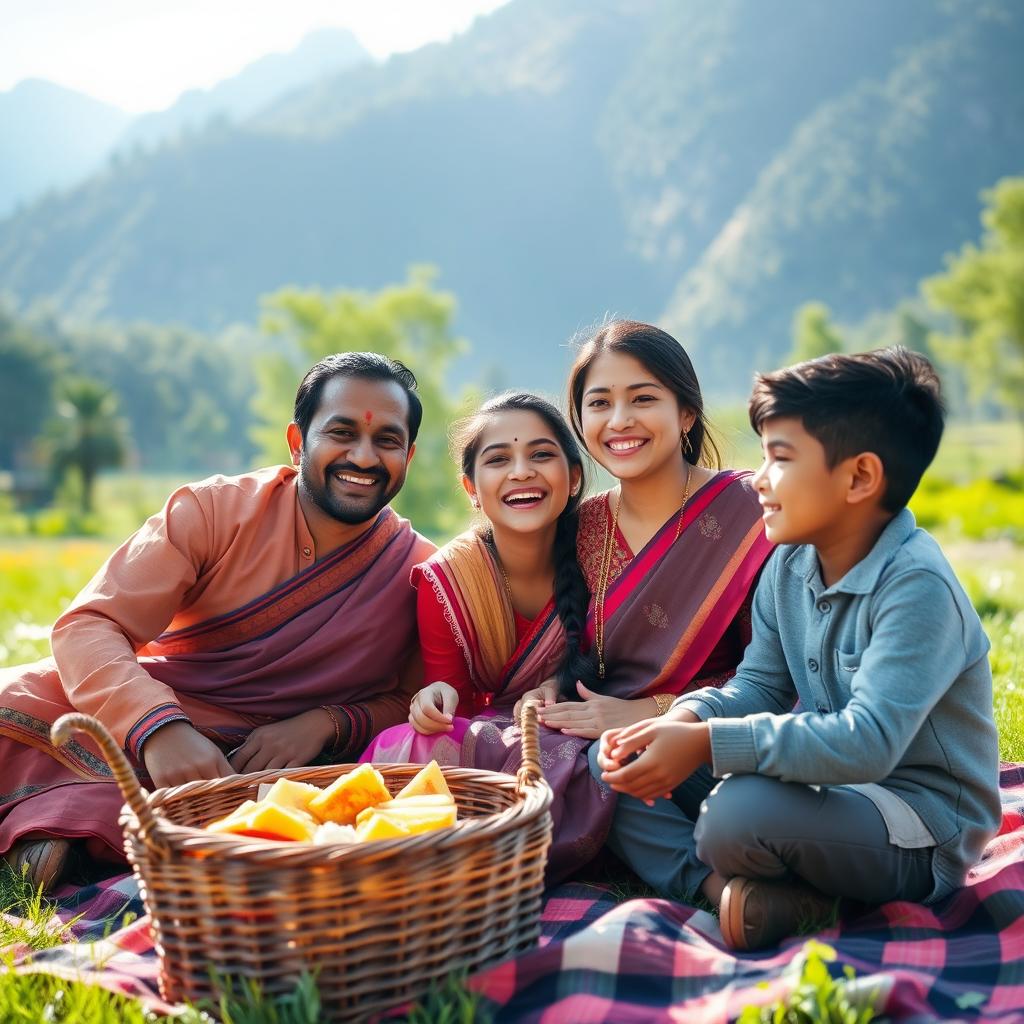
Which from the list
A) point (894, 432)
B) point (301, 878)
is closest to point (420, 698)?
point (301, 878)

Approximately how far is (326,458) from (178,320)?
166634mm

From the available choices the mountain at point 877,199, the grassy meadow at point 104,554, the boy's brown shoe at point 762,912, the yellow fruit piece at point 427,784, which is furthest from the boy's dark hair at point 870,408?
the mountain at point 877,199

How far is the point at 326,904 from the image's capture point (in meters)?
2.20

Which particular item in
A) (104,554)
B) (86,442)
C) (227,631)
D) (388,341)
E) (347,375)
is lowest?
(104,554)

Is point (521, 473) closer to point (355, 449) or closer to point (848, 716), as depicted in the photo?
point (355, 449)

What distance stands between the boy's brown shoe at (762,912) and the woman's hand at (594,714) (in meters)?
0.77

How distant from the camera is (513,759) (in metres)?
3.38

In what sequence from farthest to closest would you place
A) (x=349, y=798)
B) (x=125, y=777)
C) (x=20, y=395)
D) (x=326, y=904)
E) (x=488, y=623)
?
(x=20, y=395) → (x=488, y=623) → (x=349, y=798) → (x=125, y=777) → (x=326, y=904)

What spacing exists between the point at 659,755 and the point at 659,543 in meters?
1.22

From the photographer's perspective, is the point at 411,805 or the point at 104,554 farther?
the point at 104,554

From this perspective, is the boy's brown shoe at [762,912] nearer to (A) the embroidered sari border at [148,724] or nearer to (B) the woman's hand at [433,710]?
(B) the woman's hand at [433,710]

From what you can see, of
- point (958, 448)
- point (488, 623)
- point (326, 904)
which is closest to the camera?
point (326, 904)

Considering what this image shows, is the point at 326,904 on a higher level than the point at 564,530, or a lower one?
lower

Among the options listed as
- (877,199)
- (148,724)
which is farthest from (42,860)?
(877,199)
